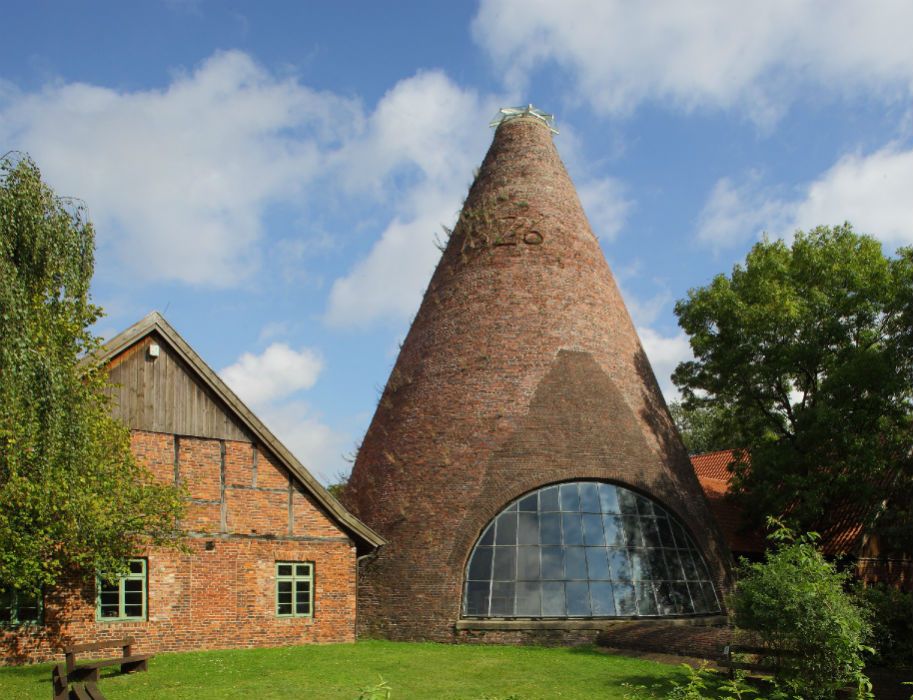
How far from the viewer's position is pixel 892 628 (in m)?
15.8

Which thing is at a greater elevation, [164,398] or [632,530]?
[164,398]

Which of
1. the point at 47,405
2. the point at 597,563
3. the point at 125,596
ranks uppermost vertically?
the point at 47,405

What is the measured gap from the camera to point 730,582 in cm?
1823

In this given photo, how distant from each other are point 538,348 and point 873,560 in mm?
10214

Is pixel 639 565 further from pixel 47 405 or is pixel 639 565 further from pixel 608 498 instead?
pixel 47 405

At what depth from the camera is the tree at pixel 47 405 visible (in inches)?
456

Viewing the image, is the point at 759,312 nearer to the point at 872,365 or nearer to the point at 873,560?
the point at 872,365

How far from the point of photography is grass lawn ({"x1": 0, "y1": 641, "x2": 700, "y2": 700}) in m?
11.1

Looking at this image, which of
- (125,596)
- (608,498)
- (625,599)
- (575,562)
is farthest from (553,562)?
(125,596)

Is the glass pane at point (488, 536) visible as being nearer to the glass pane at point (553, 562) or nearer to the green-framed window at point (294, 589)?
the glass pane at point (553, 562)

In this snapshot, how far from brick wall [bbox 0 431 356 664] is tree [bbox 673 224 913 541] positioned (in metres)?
11.1

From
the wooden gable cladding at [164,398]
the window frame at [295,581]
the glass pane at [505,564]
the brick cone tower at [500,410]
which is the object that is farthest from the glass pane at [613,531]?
the wooden gable cladding at [164,398]

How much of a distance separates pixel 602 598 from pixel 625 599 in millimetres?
Result: 496

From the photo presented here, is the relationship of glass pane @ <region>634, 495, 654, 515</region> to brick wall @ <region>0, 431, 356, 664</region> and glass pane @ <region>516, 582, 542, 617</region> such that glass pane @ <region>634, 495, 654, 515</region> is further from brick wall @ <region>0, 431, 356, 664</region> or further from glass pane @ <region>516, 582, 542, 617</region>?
brick wall @ <region>0, 431, 356, 664</region>
